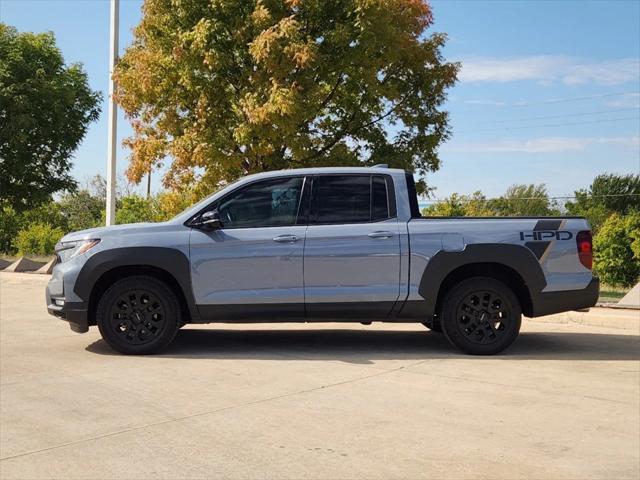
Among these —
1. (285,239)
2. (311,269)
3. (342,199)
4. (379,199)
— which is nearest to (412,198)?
(379,199)

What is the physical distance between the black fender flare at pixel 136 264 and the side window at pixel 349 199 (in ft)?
4.85

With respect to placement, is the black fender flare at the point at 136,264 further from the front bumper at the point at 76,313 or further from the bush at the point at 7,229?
the bush at the point at 7,229

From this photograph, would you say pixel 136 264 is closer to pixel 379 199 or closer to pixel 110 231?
pixel 110 231

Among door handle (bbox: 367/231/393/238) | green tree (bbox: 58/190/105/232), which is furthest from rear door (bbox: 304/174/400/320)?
green tree (bbox: 58/190/105/232)

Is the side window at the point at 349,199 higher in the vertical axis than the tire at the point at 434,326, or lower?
higher

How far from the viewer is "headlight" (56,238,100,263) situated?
758 centimetres

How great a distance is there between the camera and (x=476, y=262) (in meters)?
7.61

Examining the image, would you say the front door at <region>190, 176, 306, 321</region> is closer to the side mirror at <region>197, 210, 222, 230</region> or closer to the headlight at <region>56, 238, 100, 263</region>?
the side mirror at <region>197, 210, 222, 230</region>

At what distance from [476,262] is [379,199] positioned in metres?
1.24

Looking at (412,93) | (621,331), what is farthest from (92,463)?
(412,93)

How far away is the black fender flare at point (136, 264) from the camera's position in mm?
7473

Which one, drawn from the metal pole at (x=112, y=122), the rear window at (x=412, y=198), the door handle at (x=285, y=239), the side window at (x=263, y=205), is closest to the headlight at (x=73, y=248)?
the side window at (x=263, y=205)

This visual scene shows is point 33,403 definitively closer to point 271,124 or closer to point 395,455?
point 395,455

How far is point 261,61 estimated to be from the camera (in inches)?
515
